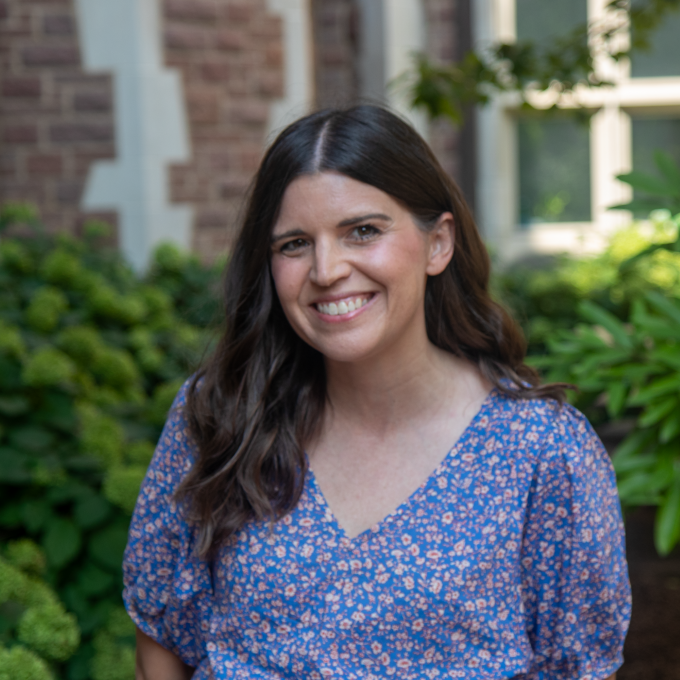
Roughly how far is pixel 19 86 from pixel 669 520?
3549 mm

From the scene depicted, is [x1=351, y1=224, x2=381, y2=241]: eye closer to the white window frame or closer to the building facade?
the building facade

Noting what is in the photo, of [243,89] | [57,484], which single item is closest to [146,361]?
[57,484]

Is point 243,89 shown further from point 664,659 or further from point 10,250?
point 664,659

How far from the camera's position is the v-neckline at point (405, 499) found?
1.50 metres

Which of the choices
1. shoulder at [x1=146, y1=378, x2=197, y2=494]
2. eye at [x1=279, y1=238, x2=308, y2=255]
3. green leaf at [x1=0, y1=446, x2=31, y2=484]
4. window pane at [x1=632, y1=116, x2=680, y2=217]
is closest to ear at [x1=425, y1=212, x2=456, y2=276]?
eye at [x1=279, y1=238, x2=308, y2=255]

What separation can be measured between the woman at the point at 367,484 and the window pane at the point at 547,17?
4.13 metres

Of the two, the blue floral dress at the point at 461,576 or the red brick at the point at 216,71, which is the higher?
the red brick at the point at 216,71

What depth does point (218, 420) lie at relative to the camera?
5.37 ft

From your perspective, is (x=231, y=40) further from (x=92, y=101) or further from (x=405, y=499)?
(x=405, y=499)

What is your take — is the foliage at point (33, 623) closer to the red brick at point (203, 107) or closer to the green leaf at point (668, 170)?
the green leaf at point (668, 170)

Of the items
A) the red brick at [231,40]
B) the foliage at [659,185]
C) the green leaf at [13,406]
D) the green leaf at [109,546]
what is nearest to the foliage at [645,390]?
the foliage at [659,185]

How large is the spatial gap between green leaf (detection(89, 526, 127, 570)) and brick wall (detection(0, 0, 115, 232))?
236cm

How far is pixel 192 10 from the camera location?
13.5 feet

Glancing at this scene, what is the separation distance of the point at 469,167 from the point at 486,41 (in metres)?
0.79
